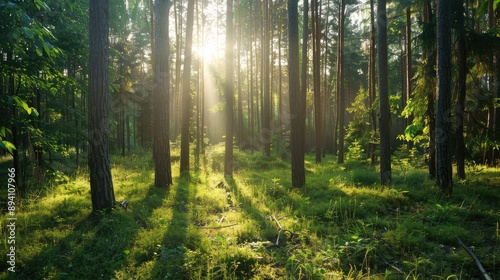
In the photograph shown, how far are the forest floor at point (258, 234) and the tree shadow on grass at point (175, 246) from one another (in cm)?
2

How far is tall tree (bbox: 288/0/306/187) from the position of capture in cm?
840

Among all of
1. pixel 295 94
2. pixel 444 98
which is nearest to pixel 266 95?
pixel 295 94

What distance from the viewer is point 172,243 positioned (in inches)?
191

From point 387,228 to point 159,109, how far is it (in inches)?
287

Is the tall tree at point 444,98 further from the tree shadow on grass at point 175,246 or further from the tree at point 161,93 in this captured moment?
the tree at point 161,93

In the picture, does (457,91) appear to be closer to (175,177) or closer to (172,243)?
(172,243)

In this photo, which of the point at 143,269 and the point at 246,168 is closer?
the point at 143,269

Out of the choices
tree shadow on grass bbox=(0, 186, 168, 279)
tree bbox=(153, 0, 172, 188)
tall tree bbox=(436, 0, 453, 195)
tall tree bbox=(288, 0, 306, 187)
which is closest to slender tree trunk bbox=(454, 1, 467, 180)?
tall tree bbox=(436, 0, 453, 195)

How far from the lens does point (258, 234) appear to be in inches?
208

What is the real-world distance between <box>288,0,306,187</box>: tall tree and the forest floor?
0.84m

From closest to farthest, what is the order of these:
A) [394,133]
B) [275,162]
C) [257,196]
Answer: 1. [257,196]
2. [275,162]
3. [394,133]

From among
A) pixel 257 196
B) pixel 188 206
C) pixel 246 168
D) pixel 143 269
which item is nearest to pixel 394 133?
pixel 246 168

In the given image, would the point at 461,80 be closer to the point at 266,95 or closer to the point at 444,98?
the point at 444,98

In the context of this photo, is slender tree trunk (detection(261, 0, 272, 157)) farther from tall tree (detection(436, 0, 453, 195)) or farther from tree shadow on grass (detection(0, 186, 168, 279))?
tree shadow on grass (detection(0, 186, 168, 279))
